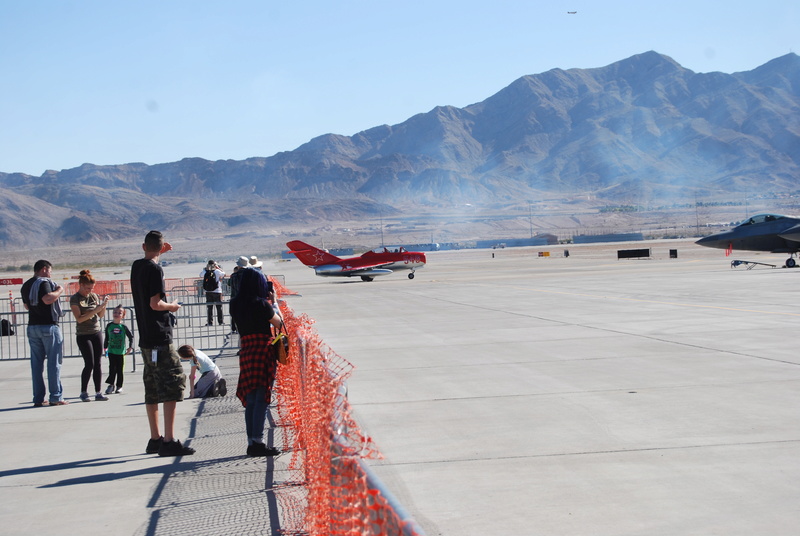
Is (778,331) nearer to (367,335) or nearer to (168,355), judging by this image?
(367,335)

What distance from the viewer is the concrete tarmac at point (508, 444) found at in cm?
532

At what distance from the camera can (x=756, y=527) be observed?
484 cm

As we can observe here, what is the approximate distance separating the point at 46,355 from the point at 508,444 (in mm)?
6171

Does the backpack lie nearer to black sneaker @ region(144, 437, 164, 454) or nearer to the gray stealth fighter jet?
black sneaker @ region(144, 437, 164, 454)

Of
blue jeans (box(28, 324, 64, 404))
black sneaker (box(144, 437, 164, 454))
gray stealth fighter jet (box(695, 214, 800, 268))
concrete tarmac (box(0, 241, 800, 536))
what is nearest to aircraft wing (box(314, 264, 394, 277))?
gray stealth fighter jet (box(695, 214, 800, 268))

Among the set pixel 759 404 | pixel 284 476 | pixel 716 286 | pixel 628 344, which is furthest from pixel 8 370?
pixel 716 286

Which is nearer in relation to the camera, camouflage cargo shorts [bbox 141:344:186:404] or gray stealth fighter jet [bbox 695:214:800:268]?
camouflage cargo shorts [bbox 141:344:186:404]

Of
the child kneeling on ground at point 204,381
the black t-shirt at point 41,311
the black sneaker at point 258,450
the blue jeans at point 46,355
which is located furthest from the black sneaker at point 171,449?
the black t-shirt at point 41,311

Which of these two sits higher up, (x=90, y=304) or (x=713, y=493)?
(x=90, y=304)

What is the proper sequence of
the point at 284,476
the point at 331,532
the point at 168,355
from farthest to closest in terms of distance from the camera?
the point at 168,355, the point at 284,476, the point at 331,532

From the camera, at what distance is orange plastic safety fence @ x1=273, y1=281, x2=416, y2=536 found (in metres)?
2.92

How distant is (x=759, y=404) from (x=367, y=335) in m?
8.92

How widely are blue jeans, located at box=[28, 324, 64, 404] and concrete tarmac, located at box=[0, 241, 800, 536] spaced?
0.29 meters

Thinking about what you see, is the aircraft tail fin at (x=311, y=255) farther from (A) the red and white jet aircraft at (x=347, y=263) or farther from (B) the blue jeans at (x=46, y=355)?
(B) the blue jeans at (x=46, y=355)
